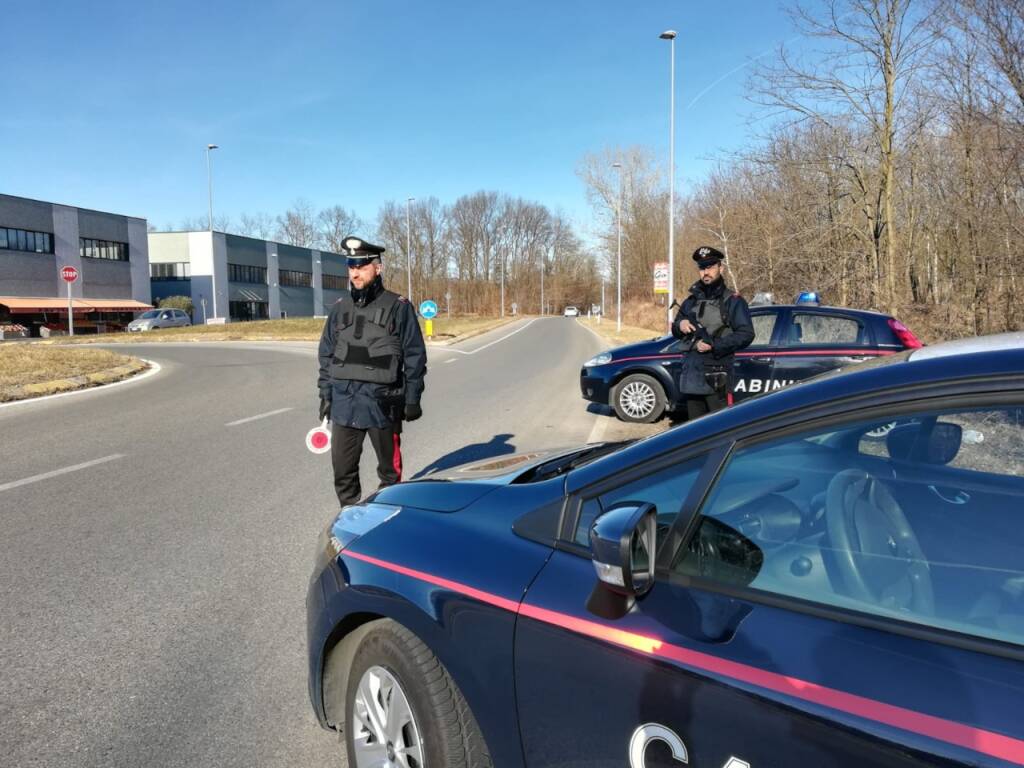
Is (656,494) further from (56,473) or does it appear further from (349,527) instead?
(56,473)

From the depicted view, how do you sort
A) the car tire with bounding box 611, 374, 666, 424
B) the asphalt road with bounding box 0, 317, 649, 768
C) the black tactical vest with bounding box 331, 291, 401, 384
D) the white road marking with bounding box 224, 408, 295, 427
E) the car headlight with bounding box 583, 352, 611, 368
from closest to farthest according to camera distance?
1. the asphalt road with bounding box 0, 317, 649, 768
2. the black tactical vest with bounding box 331, 291, 401, 384
3. the white road marking with bounding box 224, 408, 295, 427
4. the car tire with bounding box 611, 374, 666, 424
5. the car headlight with bounding box 583, 352, 611, 368

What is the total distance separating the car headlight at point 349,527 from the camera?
7.63 feet

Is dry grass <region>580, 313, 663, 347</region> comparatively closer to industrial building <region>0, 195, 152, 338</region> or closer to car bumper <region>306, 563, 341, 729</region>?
Answer: car bumper <region>306, 563, 341, 729</region>

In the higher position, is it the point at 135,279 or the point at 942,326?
the point at 135,279

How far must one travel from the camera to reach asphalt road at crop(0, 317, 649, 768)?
2574mm

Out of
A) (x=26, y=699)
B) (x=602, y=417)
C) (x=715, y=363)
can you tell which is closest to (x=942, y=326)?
(x=602, y=417)

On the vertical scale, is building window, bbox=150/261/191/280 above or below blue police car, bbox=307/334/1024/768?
above

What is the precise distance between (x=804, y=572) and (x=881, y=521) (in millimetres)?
255

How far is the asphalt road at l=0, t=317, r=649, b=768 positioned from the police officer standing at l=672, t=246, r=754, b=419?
7.63 feet

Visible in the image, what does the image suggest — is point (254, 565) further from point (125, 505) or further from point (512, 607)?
point (512, 607)

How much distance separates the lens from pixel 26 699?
2.75 meters

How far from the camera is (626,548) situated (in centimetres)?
146

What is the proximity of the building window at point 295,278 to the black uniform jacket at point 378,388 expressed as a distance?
7223 centimetres

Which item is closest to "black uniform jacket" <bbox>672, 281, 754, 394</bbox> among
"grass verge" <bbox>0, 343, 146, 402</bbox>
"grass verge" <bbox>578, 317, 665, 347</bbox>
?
"grass verge" <bbox>0, 343, 146, 402</bbox>
